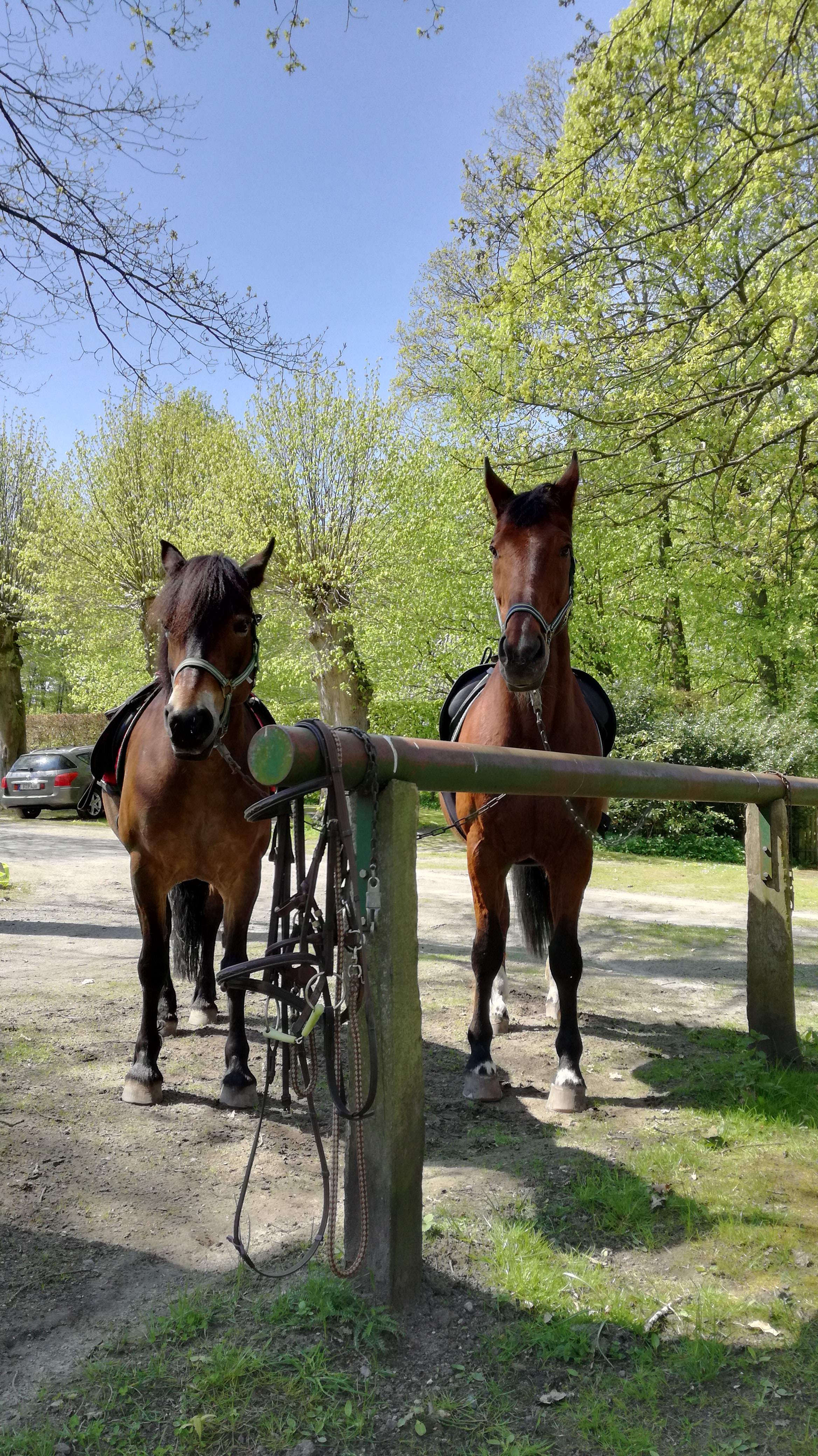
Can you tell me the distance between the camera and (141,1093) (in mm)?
3600

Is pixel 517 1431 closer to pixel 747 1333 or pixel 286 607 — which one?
pixel 747 1333

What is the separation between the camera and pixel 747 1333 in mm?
2156

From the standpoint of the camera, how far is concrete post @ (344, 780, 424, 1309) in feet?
7.02

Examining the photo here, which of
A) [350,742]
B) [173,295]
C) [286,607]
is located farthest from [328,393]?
[350,742]

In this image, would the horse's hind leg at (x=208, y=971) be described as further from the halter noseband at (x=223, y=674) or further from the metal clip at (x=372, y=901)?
the metal clip at (x=372, y=901)

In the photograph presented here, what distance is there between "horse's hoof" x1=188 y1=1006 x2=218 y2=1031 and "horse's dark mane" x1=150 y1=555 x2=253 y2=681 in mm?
2163

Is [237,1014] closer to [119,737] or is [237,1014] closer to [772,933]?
[119,737]

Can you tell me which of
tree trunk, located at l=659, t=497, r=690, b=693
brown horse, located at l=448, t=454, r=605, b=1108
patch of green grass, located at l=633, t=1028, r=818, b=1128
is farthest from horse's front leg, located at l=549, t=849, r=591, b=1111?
tree trunk, located at l=659, t=497, r=690, b=693

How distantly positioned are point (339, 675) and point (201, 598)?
55.1 feet

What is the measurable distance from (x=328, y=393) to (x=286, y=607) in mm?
4642

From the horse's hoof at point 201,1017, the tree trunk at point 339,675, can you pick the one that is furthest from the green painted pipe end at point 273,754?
the tree trunk at point 339,675

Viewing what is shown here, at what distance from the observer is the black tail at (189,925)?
4.70 meters

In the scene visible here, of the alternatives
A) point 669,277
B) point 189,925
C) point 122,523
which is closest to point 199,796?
point 189,925

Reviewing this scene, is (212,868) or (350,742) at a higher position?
(350,742)
